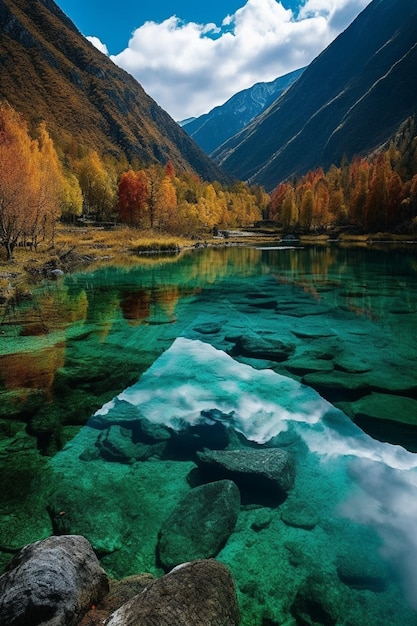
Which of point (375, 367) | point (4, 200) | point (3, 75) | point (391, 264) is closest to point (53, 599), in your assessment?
point (375, 367)

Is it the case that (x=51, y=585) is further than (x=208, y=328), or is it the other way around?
(x=208, y=328)

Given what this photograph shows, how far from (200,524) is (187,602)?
3.05 m

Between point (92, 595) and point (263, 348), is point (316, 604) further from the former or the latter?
point (263, 348)

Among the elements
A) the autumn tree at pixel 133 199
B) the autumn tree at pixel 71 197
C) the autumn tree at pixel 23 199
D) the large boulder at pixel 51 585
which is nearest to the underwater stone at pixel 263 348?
the large boulder at pixel 51 585

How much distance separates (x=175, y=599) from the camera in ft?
13.3

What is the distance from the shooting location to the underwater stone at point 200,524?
255 inches

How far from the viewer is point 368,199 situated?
320ft

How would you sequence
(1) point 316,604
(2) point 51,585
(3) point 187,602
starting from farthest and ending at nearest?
(1) point 316,604
(2) point 51,585
(3) point 187,602

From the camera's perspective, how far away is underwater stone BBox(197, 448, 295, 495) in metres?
8.18

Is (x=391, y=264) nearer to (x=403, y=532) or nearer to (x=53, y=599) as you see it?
(x=403, y=532)

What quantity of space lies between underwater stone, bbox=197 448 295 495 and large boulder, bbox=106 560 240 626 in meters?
3.59

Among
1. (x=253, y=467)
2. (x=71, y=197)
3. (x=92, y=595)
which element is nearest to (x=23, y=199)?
(x=71, y=197)

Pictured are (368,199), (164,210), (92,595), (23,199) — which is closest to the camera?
(92,595)

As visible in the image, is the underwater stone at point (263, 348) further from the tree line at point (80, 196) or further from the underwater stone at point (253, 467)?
the tree line at point (80, 196)
